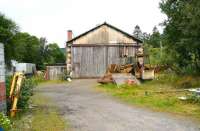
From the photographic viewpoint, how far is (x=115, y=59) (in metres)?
Answer: 44.6

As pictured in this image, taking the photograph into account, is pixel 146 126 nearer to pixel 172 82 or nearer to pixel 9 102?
pixel 9 102

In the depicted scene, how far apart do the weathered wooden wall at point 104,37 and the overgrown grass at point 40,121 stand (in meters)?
27.5

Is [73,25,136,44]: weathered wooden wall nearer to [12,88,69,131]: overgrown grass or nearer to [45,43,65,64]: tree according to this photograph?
[12,88,69,131]: overgrown grass

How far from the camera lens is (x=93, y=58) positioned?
44312mm

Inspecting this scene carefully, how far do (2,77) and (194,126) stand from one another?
583cm

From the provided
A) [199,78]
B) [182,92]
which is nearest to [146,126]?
[182,92]

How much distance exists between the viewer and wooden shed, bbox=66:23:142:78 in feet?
144

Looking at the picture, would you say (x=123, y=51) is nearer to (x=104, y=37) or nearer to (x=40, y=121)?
(x=104, y=37)

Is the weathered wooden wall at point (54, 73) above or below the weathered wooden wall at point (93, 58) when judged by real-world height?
below

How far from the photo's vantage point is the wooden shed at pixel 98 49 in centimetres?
4394

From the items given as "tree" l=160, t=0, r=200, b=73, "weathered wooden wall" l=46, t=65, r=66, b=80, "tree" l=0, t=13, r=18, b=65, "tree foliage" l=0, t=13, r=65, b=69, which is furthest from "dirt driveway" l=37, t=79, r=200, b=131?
"weathered wooden wall" l=46, t=65, r=66, b=80

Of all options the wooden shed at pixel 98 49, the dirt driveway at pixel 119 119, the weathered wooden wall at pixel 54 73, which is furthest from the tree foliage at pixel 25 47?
the dirt driveway at pixel 119 119

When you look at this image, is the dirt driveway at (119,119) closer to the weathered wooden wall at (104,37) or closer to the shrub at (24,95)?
the shrub at (24,95)

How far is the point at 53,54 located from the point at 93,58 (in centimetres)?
6427
